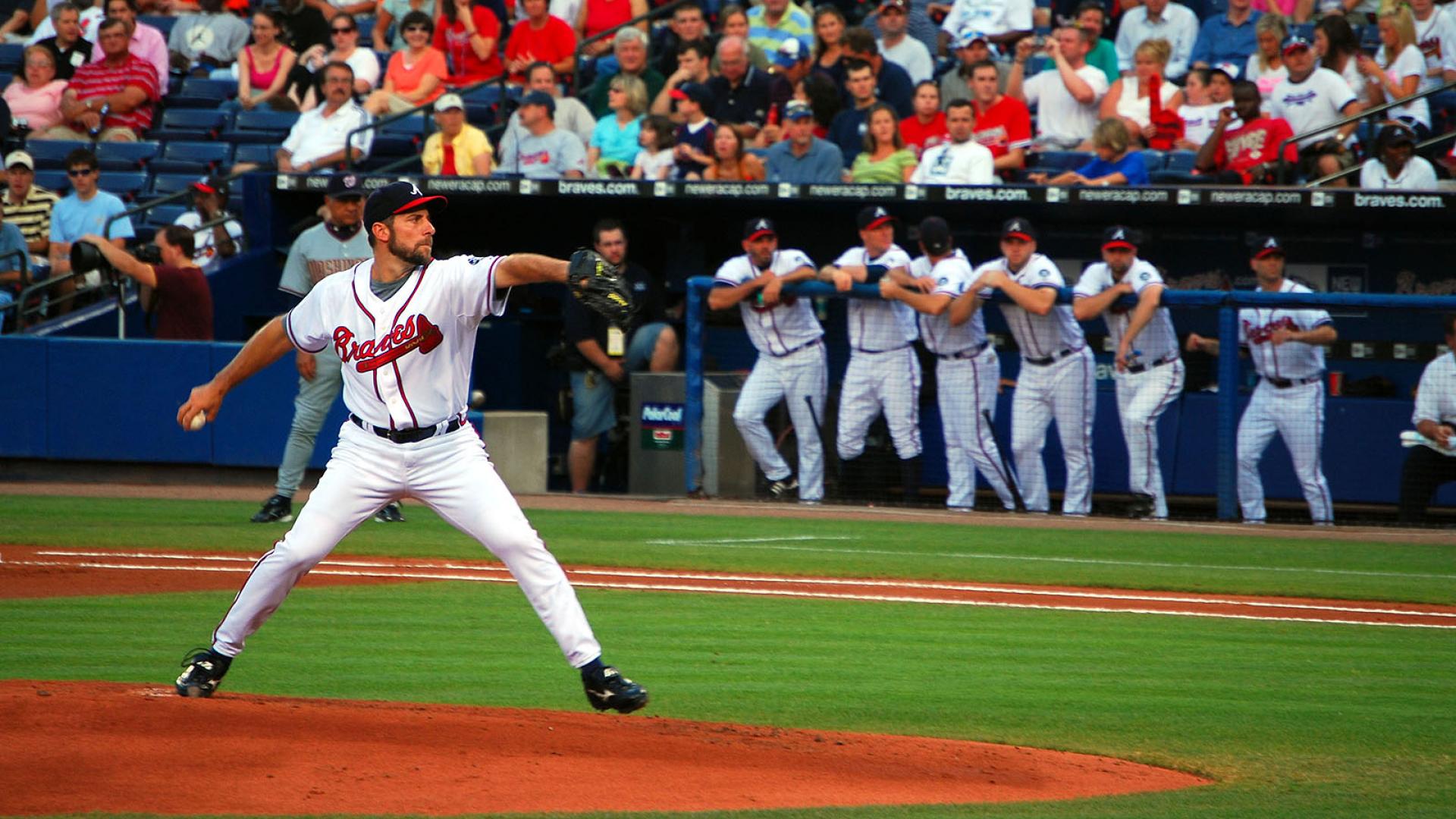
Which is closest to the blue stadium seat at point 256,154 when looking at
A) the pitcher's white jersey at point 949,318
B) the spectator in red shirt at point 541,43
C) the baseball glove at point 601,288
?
the spectator in red shirt at point 541,43

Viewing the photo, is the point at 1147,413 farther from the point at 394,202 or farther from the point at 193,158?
the point at 193,158

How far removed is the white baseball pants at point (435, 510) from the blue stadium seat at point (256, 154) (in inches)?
468

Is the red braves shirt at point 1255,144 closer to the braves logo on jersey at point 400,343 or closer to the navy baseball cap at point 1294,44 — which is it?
the navy baseball cap at point 1294,44

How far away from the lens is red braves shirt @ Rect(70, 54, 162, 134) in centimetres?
1761

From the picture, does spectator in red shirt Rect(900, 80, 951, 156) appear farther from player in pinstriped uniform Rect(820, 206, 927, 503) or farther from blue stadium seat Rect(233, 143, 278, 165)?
blue stadium seat Rect(233, 143, 278, 165)

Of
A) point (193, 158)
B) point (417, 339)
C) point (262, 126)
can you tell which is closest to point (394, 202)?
point (417, 339)

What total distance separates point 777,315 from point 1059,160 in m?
2.72

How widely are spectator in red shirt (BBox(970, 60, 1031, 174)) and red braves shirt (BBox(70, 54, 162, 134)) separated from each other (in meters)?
8.73

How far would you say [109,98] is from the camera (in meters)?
17.7

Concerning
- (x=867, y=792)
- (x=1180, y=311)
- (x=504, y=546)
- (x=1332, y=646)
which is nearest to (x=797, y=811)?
(x=867, y=792)

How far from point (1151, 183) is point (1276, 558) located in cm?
345

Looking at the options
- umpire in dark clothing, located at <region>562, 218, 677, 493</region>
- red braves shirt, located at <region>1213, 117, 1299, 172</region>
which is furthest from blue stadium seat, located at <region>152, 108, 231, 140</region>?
red braves shirt, located at <region>1213, 117, 1299, 172</region>

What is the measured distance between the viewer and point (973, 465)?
13016mm

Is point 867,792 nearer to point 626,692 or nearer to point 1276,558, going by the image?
point 626,692
